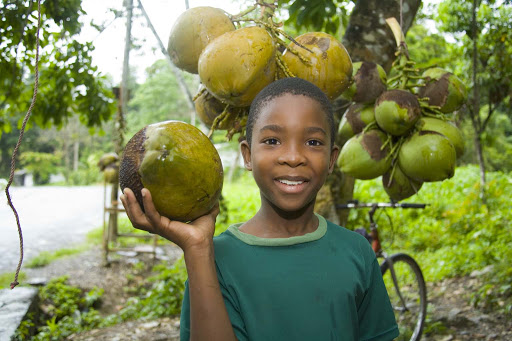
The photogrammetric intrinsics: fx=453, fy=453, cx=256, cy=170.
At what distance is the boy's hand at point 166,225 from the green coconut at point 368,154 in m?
0.85

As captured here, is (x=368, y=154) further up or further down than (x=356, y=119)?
further down

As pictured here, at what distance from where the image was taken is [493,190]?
27.6 ft

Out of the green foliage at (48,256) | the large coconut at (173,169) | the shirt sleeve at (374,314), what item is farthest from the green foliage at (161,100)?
the large coconut at (173,169)

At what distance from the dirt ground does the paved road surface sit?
1211 millimetres

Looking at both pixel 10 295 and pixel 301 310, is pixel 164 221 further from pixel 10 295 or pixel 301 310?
pixel 10 295

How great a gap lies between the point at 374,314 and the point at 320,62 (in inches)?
30.8

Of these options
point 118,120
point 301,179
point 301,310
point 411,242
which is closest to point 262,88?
point 301,179

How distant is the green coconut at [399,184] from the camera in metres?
1.82

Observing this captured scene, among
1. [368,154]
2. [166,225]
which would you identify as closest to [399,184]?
[368,154]

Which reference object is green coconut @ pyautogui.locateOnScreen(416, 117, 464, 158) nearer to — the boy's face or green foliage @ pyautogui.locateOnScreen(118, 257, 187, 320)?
the boy's face

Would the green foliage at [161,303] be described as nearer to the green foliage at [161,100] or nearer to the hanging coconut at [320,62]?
the hanging coconut at [320,62]

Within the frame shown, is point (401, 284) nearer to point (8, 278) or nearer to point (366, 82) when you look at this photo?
point (366, 82)

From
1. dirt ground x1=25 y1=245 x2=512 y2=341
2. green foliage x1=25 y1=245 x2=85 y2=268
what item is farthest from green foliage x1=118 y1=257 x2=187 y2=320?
green foliage x1=25 y1=245 x2=85 y2=268

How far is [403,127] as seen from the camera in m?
1.67
